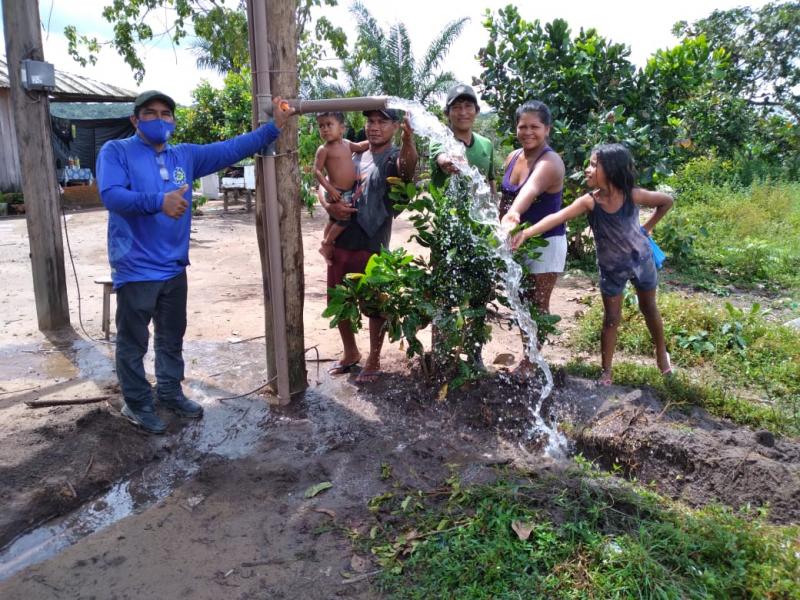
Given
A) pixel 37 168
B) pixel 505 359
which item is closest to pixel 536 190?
pixel 505 359

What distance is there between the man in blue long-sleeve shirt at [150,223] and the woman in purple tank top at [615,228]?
1.85 meters

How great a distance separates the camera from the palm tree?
1617cm

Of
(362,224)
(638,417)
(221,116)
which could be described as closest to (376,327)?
(362,224)

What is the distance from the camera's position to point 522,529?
2.40 meters

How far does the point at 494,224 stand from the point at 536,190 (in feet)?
1.08

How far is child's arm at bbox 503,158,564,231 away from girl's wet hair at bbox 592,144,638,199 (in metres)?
0.25

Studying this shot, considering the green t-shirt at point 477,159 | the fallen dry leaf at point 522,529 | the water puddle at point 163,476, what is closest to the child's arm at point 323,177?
the green t-shirt at point 477,159

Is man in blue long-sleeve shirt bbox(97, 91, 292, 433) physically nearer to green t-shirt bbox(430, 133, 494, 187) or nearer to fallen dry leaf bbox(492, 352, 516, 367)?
green t-shirt bbox(430, 133, 494, 187)

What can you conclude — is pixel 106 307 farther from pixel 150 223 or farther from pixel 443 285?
pixel 443 285

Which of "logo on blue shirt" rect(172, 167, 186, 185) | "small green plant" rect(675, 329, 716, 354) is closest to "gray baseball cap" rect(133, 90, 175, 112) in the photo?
"logo on blue shirt" rect(172, 167, 186, 185)

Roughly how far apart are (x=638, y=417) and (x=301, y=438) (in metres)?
1.90

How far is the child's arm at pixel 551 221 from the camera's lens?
3.52 meters

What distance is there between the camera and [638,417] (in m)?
3.33

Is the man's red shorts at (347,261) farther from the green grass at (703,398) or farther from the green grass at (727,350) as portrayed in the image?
the green grass at (727,350)
